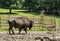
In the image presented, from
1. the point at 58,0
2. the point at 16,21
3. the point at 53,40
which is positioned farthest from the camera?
the point at 58,0

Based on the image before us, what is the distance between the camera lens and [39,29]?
24281 mm

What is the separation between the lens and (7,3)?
5247cm

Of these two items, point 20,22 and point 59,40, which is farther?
point 20,22

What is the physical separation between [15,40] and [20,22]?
3749 millimetres

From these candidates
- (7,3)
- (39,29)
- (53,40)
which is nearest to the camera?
(53,40)

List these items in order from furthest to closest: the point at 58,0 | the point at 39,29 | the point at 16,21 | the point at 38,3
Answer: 1. the point at 38,3
2. the point at 58,0
3. the point at 39,29
4. the point at 16,21

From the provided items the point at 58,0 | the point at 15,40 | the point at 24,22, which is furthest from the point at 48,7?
the point at 15,40

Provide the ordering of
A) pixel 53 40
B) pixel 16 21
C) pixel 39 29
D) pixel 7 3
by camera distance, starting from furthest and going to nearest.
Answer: pixel 7 3
pixel 39 29
pixel 16 21
pixel 53 40

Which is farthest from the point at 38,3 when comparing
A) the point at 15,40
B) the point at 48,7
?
the point at 15,40

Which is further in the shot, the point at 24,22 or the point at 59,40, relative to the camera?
the point at 24,22

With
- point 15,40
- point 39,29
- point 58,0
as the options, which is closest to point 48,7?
point 58,0

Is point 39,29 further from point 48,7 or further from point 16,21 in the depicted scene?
point 48,7

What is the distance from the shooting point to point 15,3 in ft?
173

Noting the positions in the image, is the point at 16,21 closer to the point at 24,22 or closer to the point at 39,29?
the point at 24,22
